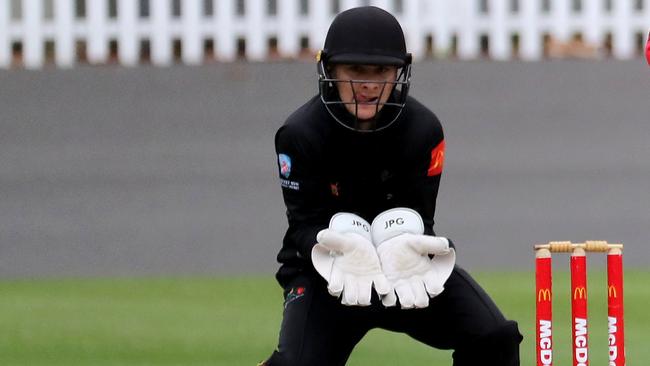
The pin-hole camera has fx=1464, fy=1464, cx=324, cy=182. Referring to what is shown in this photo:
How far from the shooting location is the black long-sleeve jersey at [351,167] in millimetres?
4199

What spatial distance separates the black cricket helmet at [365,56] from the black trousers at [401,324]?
50cm

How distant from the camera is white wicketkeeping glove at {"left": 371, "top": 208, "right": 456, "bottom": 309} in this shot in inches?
156

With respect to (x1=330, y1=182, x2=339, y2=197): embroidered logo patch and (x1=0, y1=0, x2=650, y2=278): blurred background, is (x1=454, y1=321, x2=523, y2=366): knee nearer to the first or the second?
(x1=330, y1=182, x2=339, y2=197): embroidered logo patch

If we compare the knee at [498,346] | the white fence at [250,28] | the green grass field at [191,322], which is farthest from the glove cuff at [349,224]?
the white fence at [250,28]

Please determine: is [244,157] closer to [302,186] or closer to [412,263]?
[302,186]

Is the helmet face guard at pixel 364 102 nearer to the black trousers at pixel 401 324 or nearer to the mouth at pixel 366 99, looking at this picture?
the mouth at pixel 366 99

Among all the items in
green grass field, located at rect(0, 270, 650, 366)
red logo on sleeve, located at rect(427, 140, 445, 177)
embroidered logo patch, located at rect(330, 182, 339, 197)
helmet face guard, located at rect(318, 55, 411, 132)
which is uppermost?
helmet face guard, located at rect(318, 55, 411, 132)

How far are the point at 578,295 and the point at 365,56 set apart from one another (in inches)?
36.1

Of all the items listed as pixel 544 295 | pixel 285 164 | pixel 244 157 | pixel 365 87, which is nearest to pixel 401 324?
pixel 544 295

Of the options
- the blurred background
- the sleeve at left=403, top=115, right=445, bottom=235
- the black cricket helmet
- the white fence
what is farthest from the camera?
the white fence

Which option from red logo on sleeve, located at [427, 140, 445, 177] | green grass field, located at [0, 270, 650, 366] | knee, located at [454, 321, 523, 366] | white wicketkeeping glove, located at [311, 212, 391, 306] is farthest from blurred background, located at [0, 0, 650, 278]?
white wicketkeeping glove, located at [311, 212, 391, 306]

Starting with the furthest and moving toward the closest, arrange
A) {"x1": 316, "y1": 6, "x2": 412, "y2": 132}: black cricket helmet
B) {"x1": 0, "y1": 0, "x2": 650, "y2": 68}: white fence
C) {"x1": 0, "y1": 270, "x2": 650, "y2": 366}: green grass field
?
1. {"x1": 0, "y1": 0, "x2": 650, "y2": 68}: white fence
2. {"x1": 0, "y1": 270, "x2": 650, "y2": 366}: green grass field
3. {"x1": 316, "y1": 6, "x2": 412, "y2": 132}: black cricket helmet

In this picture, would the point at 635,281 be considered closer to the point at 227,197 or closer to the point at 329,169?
the point at 227,197

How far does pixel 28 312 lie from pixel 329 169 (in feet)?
14.8
